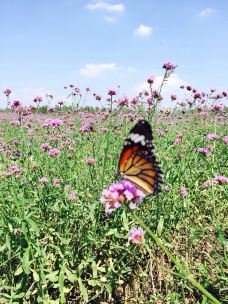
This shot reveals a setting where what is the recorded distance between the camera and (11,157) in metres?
4.48

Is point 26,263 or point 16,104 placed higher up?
point 16,104

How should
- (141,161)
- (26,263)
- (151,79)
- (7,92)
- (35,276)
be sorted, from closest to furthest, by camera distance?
(141,161) < (26,263) < (35,276) < (151,79) < (7,92)

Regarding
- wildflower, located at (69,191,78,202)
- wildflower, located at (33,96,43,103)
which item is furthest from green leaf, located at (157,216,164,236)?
wildflower, located at (33,96,43,103)

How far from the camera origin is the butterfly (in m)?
1.88

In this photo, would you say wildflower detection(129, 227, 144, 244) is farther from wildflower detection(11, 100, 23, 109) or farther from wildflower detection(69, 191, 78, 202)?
wildflower detection(11, 100, 23, 109)

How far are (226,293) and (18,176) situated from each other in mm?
1957

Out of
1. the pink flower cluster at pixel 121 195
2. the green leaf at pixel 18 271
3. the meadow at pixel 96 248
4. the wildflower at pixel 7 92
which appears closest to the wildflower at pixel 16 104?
the wildflower at pixel 7 92

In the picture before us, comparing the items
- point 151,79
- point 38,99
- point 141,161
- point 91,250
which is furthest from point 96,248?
point 38,99

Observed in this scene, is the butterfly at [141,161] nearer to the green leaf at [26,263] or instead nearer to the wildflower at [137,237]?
the wildflower at [137,237]

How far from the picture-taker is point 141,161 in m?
2.01

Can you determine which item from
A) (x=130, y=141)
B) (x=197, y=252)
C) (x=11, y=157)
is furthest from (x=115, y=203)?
(x=11, y=157)

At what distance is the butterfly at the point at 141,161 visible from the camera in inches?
74.0

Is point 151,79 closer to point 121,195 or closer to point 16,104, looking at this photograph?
point 16,104

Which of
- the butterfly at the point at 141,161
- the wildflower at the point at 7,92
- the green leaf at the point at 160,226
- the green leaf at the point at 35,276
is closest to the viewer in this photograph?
the butterfly at the point at 141,161
